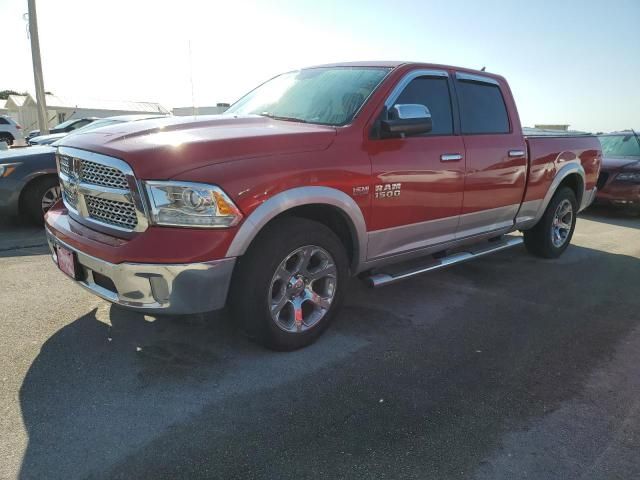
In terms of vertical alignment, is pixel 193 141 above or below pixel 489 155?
above

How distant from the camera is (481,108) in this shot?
4594 millimetres

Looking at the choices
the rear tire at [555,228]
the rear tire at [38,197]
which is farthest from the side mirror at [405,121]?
the rear tire at [38,197]

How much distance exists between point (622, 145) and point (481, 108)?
7639 millimetres

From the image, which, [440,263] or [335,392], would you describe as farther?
[440,263]

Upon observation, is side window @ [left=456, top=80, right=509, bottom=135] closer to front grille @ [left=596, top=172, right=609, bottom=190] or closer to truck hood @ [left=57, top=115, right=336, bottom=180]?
truck hood @ [left=57, top=115, right=336, bottom=180]

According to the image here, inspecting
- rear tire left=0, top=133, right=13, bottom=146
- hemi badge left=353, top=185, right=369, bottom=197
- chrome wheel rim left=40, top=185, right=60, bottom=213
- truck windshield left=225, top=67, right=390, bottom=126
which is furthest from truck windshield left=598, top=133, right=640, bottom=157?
rear tire left=0, top=133, right=13, bottom=146

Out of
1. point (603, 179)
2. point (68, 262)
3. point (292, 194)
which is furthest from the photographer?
point (603, 179)

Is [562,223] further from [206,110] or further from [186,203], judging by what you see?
[206,110]

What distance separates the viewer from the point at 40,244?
19.0ft

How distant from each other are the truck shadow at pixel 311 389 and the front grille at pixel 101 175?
0.91 metres

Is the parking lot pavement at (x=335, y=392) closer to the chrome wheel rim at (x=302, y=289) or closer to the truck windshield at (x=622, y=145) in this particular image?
the chrome wheel rim at (x=302, y=289)

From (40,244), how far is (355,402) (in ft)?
15.5

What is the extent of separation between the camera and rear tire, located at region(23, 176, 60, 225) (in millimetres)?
6445

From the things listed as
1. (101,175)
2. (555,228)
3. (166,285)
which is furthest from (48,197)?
(555,228)
